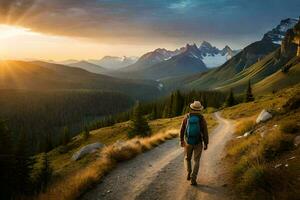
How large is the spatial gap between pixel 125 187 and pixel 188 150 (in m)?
3.14

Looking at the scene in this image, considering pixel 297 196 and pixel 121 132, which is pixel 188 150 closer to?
pixel 297 196

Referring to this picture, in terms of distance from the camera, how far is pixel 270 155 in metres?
13.4

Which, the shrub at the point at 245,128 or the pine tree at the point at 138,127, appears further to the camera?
the pine tree at the point at 138,127

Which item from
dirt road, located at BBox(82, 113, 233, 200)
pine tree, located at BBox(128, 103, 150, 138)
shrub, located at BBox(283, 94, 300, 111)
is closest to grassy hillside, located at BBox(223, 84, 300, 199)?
dirt road, located at BBox(82, 113, 233, 200)

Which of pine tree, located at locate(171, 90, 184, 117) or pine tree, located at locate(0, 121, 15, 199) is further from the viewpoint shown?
pine tree, located at locate(171, 90, 184, 117)

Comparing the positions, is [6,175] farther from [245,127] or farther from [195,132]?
[195,132]

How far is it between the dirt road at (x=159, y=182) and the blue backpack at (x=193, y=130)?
6.28 feet

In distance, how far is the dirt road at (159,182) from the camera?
41.0 ft

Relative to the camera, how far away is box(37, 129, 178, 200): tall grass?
1241cm

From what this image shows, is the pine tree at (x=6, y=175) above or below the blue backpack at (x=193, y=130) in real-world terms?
below

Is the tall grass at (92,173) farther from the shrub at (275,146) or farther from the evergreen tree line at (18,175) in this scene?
the evergreen tree line at (18,175)

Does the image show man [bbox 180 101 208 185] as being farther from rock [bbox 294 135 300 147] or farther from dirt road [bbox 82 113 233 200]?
rock [bbox 294 135 300 147]

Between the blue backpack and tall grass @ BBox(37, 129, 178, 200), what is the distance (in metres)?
4.68

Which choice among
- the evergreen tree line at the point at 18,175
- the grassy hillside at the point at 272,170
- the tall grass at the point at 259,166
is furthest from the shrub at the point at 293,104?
the evergreen tree line at the point at 18,175
